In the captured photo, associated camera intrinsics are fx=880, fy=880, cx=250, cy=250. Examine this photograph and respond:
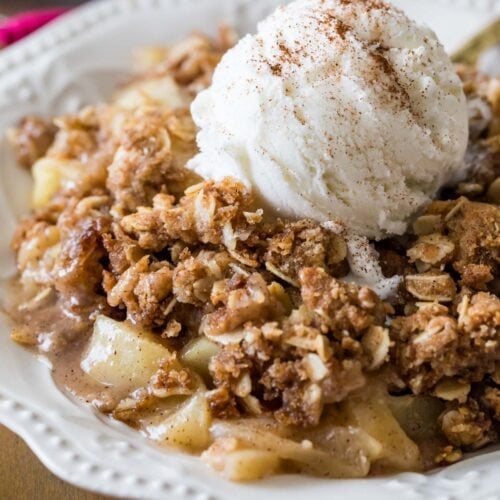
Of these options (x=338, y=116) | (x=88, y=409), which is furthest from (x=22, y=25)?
(x=88, y=409)

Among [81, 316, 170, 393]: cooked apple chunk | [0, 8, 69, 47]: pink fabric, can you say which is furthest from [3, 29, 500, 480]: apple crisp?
[0, 8, 69, 47]: pink fabric

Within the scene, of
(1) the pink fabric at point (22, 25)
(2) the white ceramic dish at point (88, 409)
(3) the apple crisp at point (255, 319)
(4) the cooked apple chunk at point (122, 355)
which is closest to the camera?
(2) the white ceramic dish at point (88, 409)

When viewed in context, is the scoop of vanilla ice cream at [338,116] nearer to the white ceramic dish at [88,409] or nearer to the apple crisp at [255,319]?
the apple crisp at [255,319]

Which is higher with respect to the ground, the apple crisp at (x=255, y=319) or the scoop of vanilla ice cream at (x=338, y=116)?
the scoop of vanilla ice cream at (x=338, y=116)

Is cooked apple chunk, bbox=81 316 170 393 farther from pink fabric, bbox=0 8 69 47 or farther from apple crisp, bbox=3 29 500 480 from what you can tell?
pink fabric, bbox=0 8 69 47

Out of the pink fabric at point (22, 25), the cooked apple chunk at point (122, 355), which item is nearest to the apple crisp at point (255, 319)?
the cooked apple chunk at point (122, 355)

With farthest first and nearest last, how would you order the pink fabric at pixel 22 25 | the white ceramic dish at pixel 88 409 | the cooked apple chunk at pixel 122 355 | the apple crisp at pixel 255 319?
1. the pink fabric at pixel 22 25
2. the cooked apple chunk at pixel 122 355
3. the apple crisp at pixel 255 319
4. the white ceramic dish at pixel 88 409

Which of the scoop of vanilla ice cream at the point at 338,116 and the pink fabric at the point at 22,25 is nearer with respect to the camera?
the scoop of vanilla ice cream at the point at 338,116
